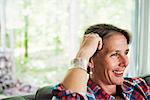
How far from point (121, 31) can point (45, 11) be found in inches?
92.5

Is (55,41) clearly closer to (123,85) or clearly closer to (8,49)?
(8,49)

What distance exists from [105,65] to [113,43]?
12 centimetres

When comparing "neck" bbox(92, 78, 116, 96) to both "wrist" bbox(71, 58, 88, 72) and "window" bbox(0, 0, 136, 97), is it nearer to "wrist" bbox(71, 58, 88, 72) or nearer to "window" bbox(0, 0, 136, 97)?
"wrist" bbox(71, 58, 88, 72)

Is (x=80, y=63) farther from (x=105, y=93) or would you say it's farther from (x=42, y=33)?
(x=42, y=33)

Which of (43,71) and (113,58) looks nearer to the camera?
(113,58)

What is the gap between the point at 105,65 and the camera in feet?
5.12

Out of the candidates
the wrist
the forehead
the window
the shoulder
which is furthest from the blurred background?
the wrist

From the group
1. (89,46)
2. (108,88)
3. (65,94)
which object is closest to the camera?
(65,94)

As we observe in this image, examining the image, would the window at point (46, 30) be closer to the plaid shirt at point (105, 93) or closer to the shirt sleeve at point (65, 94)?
the plaid shirt at point (105, 93)

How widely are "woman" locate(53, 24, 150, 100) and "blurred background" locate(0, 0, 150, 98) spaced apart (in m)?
1.84

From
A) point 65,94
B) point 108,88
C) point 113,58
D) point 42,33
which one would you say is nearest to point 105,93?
point 108,88

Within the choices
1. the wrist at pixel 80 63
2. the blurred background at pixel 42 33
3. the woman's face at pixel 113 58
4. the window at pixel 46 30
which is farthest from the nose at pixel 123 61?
the window at pixel 46 30

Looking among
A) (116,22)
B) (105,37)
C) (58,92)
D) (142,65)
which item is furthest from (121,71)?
(116,22)

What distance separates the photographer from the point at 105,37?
1.56m
